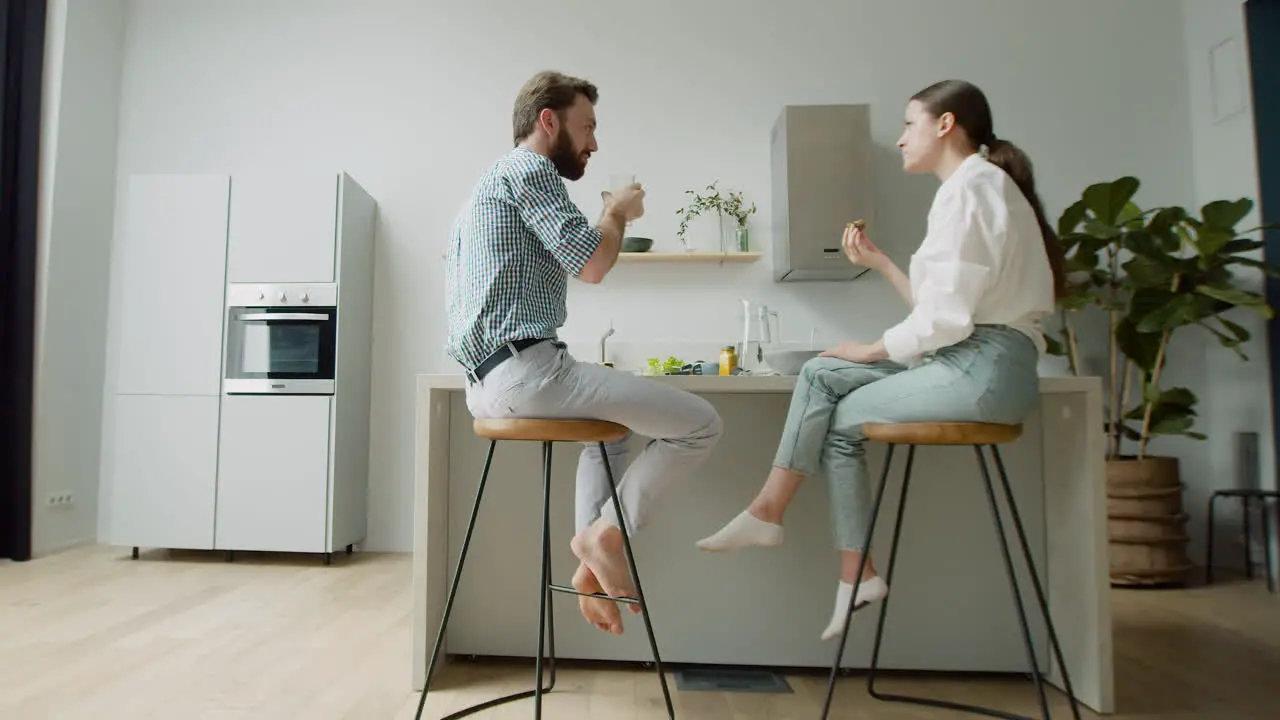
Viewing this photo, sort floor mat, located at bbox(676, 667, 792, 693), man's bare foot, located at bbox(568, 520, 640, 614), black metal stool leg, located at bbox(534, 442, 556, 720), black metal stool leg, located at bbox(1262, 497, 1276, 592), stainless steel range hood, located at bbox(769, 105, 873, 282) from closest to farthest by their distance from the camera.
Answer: black metal stool leg, located at bbox(534, 442, 556, 720) → man's bare foot, located at bbox(568, 520, 640, 614) → floor mat, located at bbox(676, 667, 792, 693) → black metal stool leg, located at bbox(1262, 497, 1276, 592) → stainless steel range hood, located at bbox(769, 105, 873, 282)

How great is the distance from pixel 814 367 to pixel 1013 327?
0.42 meters

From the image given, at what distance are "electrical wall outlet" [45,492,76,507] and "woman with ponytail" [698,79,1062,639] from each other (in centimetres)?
346

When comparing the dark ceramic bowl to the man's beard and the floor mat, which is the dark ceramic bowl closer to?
the man's beard

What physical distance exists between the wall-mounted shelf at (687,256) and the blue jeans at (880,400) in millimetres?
2067

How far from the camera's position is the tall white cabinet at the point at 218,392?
349 cm

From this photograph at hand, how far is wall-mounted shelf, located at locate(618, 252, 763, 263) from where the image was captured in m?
3.84

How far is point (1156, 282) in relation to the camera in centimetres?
329

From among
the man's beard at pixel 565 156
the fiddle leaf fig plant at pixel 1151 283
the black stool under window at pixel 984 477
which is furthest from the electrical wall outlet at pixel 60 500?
the fiddle leaf fig plant at pixel 1151 283

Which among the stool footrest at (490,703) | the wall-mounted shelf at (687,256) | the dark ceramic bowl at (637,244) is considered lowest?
the stool footrest at (490,703)

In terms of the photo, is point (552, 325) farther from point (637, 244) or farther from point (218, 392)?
point (218, 392)

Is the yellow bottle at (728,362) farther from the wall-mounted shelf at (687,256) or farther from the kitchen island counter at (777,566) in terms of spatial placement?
the kitchen island counter at (777,566)

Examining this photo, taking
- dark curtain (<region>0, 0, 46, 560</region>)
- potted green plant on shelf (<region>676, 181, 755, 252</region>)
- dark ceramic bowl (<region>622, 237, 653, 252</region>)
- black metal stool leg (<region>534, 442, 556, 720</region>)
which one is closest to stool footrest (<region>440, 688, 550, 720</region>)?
black metal stool leg (<region>534, 442, 556, 720</region>)

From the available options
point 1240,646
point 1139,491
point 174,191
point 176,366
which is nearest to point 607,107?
point 174,191

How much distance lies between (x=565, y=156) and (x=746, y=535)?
93cm
